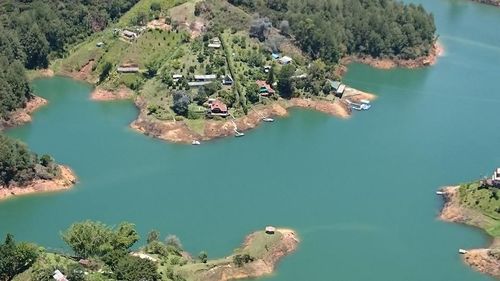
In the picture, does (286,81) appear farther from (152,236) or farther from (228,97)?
(152,236)

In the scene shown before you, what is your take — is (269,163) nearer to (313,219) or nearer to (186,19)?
(313,219)

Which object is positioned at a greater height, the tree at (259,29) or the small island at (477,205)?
the tree at (259,29)

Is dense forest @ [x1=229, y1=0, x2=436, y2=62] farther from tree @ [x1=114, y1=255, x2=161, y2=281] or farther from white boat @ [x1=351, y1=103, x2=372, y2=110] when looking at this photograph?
tree @ [x1=114, y1=255, x2=161, y2=281]

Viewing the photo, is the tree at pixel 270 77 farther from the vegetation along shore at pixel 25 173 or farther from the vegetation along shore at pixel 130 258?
the vegetation along shore at pixel 130 258

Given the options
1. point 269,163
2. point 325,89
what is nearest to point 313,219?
point 269,163

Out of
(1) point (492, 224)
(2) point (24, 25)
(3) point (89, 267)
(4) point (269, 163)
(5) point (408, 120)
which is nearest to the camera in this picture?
(3) point (89, 267)

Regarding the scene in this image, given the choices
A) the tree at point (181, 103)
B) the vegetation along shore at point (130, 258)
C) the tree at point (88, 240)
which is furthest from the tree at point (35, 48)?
the tree at point (88, 240)

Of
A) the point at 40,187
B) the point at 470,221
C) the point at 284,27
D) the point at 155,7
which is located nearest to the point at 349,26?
the point at 284,27
